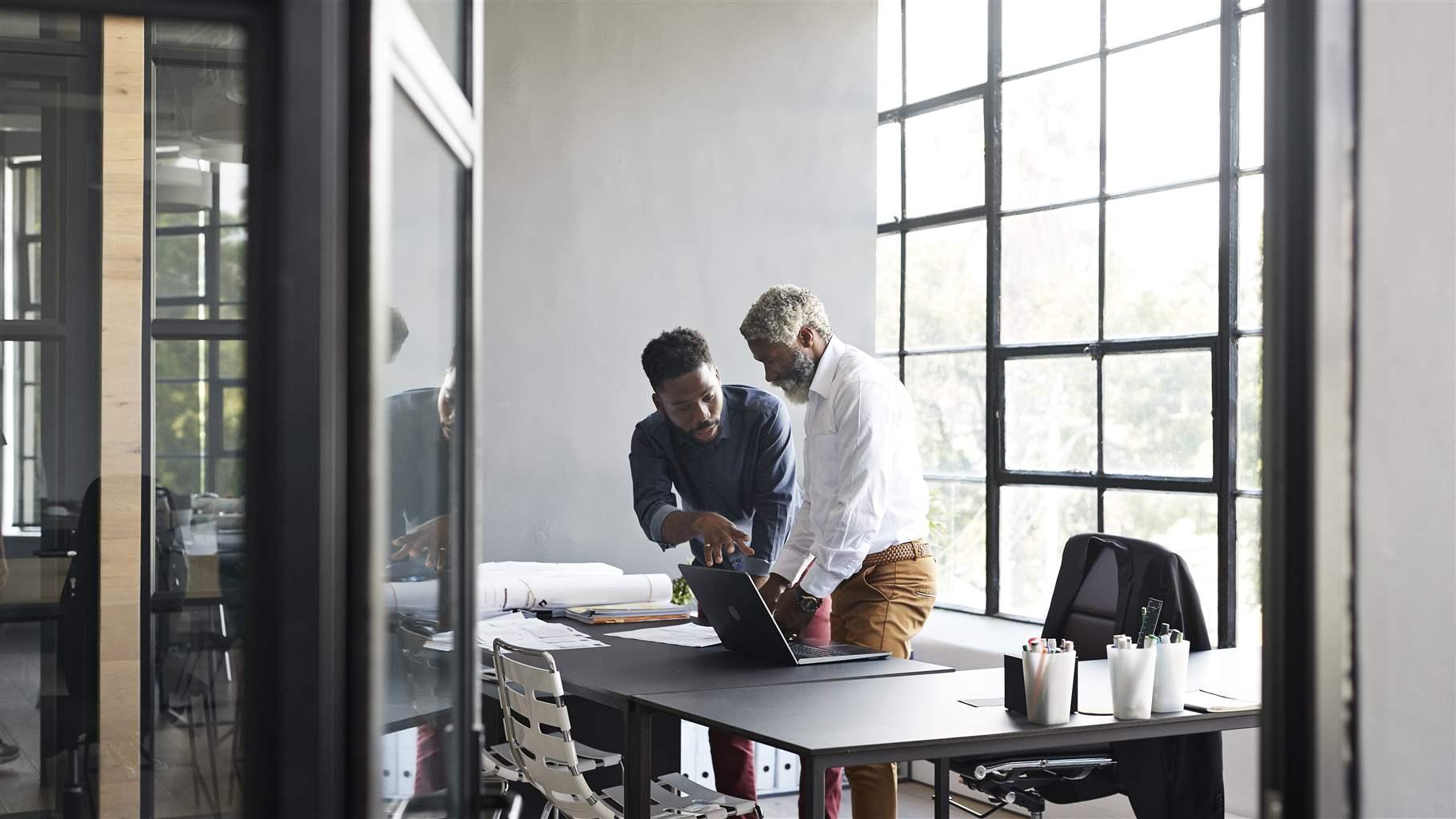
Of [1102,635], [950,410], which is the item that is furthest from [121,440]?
[950,410]

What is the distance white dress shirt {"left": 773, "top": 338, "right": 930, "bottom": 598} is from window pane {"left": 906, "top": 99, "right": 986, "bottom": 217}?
2475 millimetres

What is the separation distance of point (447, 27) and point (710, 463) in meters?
3.12

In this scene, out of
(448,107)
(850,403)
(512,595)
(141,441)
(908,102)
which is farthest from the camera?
(908,102)

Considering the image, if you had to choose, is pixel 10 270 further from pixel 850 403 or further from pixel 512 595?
pixel 512 595

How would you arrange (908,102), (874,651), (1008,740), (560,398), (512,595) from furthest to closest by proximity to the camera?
(908,102)
(560,398)
(512,595)
(874,651)
(1008,740)

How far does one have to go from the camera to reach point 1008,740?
2.77m

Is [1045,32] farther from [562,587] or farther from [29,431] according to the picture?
[29,431]

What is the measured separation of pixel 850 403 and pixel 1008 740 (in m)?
1.38

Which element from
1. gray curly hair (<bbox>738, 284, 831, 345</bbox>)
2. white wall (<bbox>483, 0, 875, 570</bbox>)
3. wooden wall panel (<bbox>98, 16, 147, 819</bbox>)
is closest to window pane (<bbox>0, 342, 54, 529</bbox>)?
wooden wall panel (<bbox>98, 16, 147, 819</bbox>)

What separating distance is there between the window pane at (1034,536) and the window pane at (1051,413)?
0.42 feet

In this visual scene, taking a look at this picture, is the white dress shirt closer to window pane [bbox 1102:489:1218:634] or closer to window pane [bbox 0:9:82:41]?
window pane [bbox 1102:489:1218:634]

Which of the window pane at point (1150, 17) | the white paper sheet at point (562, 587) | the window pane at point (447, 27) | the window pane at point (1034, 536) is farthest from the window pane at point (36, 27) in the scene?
the window pane at point (1034, 536)

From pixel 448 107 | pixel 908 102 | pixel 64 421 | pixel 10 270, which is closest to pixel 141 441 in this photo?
pixel 64 421

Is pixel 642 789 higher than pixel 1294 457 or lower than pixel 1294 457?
lower
